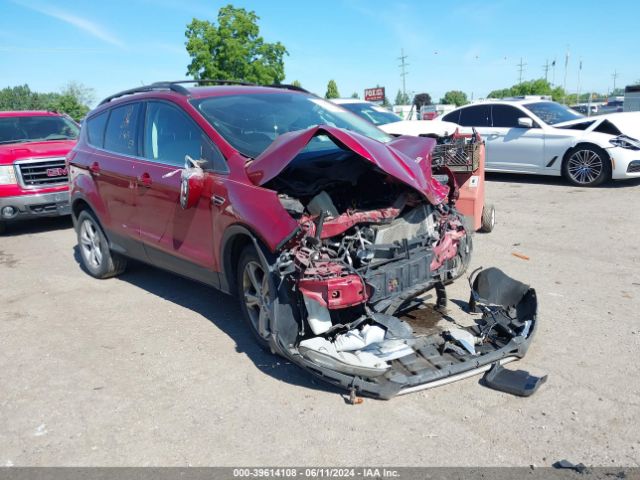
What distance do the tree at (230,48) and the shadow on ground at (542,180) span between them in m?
29.4

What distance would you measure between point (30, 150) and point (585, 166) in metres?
9.66

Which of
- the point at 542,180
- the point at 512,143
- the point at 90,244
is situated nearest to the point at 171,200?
the point at 90,244

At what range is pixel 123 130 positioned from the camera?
545 cm

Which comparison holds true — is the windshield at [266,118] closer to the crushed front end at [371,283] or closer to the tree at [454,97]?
the crushed front end at [371,283]

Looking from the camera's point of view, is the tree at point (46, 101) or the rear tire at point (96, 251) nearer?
the rear tire at point (96, 251)

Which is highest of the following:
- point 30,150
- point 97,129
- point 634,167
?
point 97,129

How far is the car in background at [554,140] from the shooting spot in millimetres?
10008

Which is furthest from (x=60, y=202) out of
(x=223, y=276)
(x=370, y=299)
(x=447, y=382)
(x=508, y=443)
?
(x=508, y=443)

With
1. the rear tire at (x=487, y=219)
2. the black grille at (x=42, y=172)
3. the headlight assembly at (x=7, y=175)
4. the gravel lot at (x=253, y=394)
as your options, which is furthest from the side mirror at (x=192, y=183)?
the headlight assembly at (x=7, y=175)

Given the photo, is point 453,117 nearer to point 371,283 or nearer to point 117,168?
point 117,168

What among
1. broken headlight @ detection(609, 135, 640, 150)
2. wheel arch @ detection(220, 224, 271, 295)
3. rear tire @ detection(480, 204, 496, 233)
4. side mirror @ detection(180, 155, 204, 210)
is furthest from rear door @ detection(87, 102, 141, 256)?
broken headlight @ detection(609, 135, 640, 150)

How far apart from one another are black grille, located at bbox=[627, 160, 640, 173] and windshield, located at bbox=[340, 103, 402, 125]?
4.49 metres

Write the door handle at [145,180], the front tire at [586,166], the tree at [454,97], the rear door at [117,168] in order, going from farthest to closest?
the tree at [454,97], the front tire at [586,166], the rear door at [117,168], the door handle at [145,180]

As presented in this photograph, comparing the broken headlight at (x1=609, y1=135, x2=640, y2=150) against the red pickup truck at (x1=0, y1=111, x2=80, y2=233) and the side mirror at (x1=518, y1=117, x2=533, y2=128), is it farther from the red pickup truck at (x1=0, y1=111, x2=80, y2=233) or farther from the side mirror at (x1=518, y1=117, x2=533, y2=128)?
the red pickup truck at (x1=0, y1=111, x2=80, y2=233)
